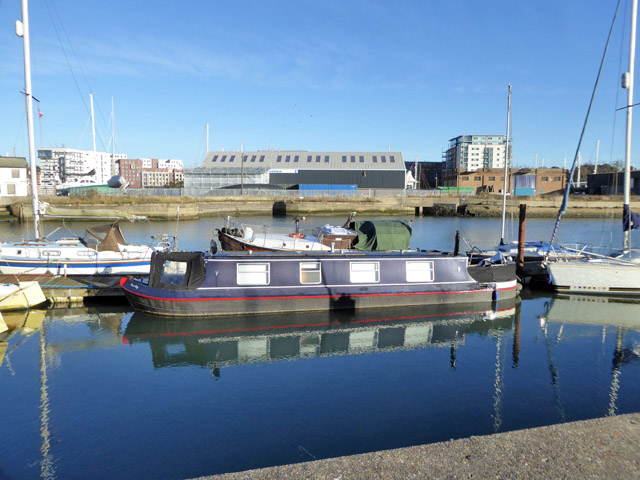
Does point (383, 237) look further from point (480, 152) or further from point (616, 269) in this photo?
point (480, 152)

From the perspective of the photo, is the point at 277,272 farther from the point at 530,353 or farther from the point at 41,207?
the point at 41,207

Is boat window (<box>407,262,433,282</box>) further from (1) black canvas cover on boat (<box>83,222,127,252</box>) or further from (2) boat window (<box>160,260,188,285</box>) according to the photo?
(1) black canvas cover on boat (<box>83,222,127,252</box>)

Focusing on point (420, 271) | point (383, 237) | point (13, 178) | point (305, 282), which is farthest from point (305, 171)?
point (305, 282)

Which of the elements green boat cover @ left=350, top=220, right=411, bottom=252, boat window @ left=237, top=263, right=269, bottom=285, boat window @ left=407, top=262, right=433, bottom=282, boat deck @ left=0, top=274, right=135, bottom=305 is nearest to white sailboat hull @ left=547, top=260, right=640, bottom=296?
green boat cover @ left=350, top=220, right=411, bottom=252

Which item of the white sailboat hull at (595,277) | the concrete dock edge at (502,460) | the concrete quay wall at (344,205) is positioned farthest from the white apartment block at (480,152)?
the concrete dock edge at (502,460)

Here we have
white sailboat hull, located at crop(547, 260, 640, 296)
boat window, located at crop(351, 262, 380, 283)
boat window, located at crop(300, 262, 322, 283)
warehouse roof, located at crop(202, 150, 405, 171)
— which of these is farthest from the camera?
warehouse roof, located at crop(202, 150, 405, 171)

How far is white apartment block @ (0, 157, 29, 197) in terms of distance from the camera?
69.3m

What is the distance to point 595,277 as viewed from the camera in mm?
25828

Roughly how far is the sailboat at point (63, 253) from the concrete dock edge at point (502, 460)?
64.9 ft

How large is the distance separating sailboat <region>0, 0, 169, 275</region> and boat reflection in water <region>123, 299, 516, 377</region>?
5.20 meters

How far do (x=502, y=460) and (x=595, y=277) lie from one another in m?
21.9

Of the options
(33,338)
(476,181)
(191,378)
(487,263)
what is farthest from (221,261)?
(476,181)

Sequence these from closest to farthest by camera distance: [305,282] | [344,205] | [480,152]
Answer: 1. [305,282]
2. [344,205]
3. [480,152]

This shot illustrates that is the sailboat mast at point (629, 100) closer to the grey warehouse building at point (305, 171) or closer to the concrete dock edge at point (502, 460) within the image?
the concrete dock edge at point (502, 460)
